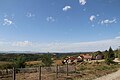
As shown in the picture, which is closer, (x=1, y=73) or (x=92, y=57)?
(x=1, y=73)

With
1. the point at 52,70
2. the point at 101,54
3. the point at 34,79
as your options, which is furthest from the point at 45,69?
the point at 101,54

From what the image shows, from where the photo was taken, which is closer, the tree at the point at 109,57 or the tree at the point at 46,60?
the tree at the point at 46,60

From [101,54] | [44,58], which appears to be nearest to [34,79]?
[44,58]

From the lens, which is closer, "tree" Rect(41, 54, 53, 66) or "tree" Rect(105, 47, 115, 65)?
"tree" Rect(41, 54, 53, 66)

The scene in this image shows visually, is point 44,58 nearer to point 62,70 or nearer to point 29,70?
point 29,70

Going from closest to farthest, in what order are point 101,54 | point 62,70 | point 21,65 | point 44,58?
point 62,70 → point 44,58 → point 21,65 → point 101,54

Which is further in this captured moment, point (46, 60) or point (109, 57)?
point (109, 57)

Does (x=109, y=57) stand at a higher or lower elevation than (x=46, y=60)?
higher

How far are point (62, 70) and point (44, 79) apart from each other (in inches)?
290

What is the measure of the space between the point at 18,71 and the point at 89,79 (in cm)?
1316

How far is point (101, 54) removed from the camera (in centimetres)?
11231

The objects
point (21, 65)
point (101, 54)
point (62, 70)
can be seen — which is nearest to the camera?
point (62, 70)

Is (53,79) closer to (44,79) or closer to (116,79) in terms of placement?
(44,79)

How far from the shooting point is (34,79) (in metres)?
20.0
